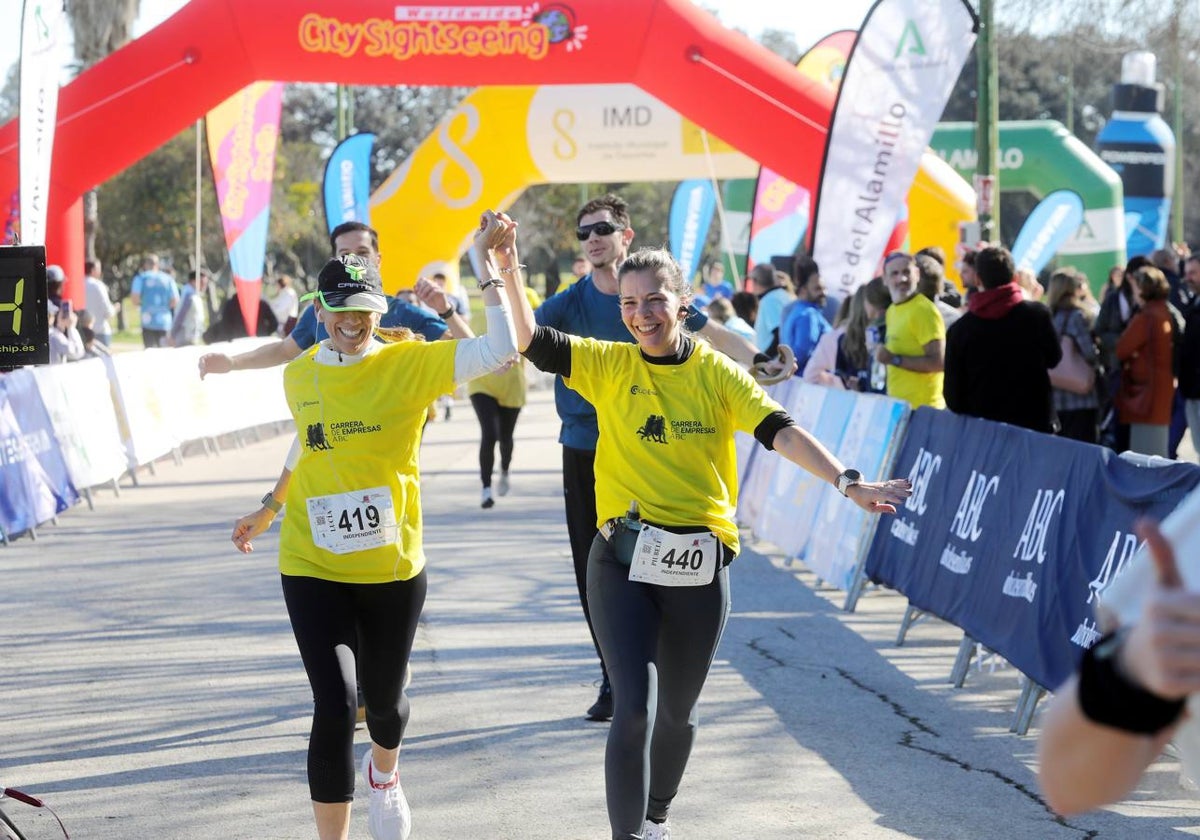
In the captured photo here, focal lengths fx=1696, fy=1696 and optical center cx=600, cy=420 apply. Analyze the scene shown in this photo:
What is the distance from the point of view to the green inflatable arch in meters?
26.5

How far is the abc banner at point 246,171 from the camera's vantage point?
19125mm

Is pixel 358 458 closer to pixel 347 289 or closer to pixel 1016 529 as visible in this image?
pixel 347 289

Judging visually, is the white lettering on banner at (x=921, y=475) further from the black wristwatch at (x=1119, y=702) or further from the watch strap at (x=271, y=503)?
the black wristwatch at (x=1119, y=702)

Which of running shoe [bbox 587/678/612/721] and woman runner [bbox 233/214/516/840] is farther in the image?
running shoe [bbox 587/678/612/721]

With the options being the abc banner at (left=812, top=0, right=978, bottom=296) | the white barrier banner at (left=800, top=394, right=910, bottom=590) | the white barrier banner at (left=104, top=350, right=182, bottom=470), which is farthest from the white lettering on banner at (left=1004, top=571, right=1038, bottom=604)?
the white barrier banner at (left=104, top=350, right=182, bottom=470)

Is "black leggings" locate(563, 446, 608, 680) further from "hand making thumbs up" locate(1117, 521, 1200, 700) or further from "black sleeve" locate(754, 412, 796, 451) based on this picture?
"hand making thumbs up" locate(1117, 521, 1200, 700)

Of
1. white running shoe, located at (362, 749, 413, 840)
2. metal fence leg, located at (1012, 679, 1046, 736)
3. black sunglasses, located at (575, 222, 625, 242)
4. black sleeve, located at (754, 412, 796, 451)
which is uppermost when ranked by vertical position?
black sunglasses, located at (575, 222, 625, 242)

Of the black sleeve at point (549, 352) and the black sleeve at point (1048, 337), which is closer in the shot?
the black sleeve at point (549, 352)

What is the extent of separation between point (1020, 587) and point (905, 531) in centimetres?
188

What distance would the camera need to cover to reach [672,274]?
198 inches

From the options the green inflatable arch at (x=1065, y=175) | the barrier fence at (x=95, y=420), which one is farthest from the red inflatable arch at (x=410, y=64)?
the green inflatable arch at (x=1065, y=175)

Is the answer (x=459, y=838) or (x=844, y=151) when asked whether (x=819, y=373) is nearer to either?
(x=844, y=151)

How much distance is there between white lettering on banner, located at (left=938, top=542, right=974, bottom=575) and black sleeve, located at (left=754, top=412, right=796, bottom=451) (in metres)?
3.12

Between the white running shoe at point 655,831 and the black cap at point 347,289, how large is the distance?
172 cm
